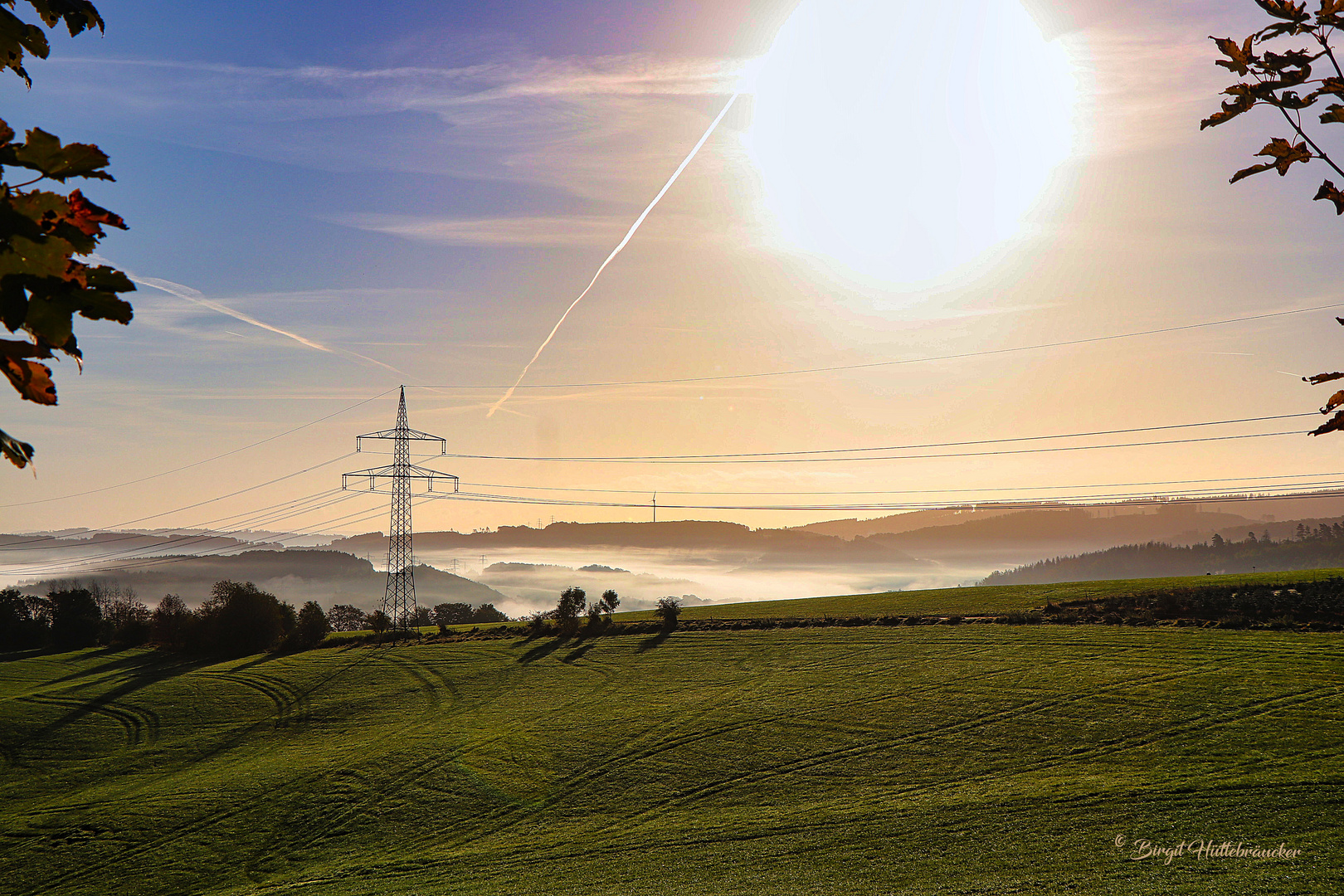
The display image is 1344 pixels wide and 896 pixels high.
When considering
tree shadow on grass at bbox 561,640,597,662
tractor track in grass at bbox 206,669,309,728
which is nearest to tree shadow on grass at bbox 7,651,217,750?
tractor track in grass at bbox 206,669,309,728

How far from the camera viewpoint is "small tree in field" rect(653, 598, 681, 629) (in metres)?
65.7

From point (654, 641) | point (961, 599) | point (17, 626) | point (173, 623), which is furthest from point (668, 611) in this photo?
point (17, 626)

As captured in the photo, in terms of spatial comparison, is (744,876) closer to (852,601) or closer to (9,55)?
(9,55)

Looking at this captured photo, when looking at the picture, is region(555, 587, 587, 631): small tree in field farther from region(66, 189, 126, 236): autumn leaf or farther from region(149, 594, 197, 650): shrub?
region(66, 189, 126, 236): autumn leaf

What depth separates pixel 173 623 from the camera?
255 feet

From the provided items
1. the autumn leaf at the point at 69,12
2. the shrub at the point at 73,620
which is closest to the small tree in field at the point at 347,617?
the shrub at the point at 73,620

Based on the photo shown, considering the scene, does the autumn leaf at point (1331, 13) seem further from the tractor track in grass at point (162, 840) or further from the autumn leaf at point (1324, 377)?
the tractor track in grass at point (162, 840)

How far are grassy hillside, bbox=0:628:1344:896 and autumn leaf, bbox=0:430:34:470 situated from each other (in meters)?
23.0

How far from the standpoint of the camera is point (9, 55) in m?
3.63

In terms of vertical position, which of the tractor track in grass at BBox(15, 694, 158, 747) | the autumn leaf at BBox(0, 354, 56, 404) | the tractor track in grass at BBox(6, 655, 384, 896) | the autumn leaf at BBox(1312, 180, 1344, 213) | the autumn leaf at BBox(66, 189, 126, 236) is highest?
the autumn leaf at BBox(1312, 180, 1344, 213)

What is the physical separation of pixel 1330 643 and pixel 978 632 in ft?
61.5

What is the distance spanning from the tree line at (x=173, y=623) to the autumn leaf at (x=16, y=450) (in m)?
76.9

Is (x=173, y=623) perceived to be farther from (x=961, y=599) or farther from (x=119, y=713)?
(x=961, y=599)

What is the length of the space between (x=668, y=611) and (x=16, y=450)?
6500cm
